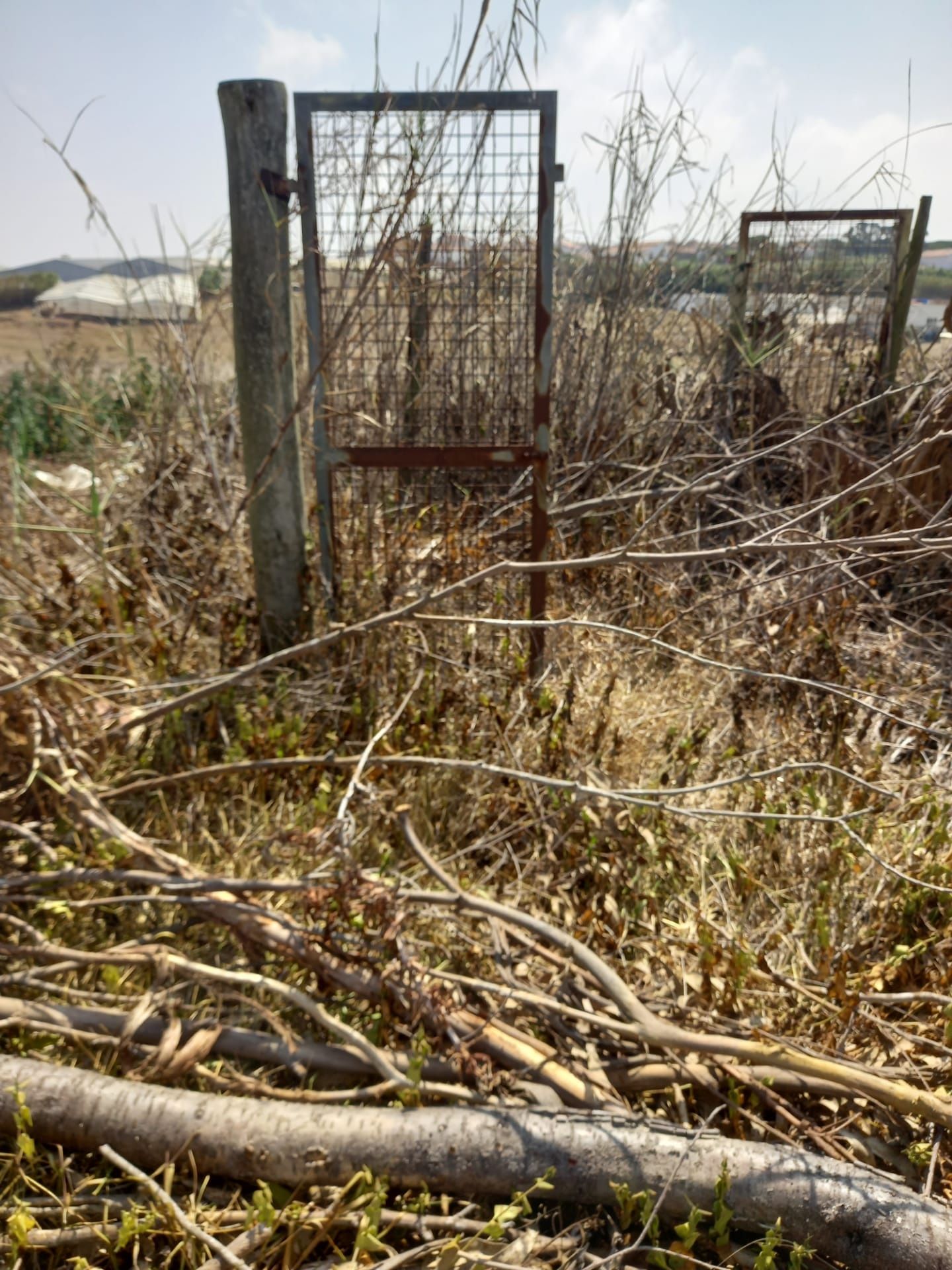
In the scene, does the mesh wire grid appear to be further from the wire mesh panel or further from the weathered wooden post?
the wire mesh panel

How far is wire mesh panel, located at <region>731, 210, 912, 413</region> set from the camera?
5.08m

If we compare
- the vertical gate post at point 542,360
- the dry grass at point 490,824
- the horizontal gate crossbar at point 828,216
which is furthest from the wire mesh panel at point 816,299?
the vertical gate post at point 542,360

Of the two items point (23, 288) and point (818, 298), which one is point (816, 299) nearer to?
point (818, 298)

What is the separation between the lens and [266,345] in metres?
3.05

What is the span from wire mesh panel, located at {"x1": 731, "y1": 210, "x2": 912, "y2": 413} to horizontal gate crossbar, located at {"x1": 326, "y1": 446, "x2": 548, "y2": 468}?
252 cm

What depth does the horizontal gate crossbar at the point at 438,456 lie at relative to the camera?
3102 millimetres

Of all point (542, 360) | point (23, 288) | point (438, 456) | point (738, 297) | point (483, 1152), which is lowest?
point (483, 1152)

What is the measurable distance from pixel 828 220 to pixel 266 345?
3.71 meters

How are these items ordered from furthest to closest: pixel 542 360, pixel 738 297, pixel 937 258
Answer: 1. pixel 937 258
2. pixel 738 297
3. pixel 542 360

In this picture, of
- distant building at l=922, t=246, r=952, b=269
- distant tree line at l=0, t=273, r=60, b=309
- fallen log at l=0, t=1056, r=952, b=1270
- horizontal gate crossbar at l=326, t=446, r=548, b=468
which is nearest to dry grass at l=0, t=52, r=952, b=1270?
fallen log at l=0, t=1056, r=952, b=1270

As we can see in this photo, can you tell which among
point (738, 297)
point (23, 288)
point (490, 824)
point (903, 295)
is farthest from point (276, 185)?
point (23, 288)

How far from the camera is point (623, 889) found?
2.46 metres

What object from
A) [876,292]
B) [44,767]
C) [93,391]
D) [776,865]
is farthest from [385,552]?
[93,391]

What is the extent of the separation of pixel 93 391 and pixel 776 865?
6.64m
